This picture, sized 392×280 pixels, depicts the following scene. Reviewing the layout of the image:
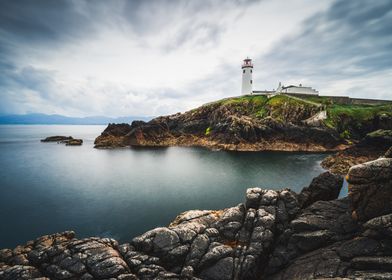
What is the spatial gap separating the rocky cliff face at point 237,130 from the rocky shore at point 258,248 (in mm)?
69347

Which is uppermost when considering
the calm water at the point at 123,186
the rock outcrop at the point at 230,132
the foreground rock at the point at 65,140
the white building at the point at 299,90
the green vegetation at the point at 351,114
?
the white building at the point at 299,90

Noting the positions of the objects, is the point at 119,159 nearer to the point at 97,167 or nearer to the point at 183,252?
the point at 97,167

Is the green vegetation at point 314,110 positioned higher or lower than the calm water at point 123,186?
higher

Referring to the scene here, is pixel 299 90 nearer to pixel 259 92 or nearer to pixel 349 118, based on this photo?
pixel 259 92

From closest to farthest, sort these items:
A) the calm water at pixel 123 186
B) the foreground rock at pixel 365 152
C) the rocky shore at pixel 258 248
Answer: the rocky shore at pixel 258 248, the calm water at pixel 123 186, the foreground rock at pixel 365 152

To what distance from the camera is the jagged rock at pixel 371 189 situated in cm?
1494

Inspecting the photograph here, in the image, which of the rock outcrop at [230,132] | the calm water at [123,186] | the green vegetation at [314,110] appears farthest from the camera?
the green vegetation at [314,110]

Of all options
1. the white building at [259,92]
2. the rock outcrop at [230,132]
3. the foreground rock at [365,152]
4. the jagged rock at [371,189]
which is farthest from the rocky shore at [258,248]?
the white building at [259,92]

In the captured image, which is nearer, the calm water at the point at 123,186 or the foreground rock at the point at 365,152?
the calm water at the point at 123,186

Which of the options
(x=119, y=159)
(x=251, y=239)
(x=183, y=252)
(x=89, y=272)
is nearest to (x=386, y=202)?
(x=251, y=239)

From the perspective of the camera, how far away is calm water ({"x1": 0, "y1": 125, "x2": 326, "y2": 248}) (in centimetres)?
2997

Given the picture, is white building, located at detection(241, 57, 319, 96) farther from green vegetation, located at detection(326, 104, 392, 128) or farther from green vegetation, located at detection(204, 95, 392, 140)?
green vegetation, located at detection(326, 104, 392, 128)

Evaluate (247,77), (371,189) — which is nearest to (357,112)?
(247,77)

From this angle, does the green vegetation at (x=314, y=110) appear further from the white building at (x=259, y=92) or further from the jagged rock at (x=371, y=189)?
the jagged rock at (x=371, y=189)
